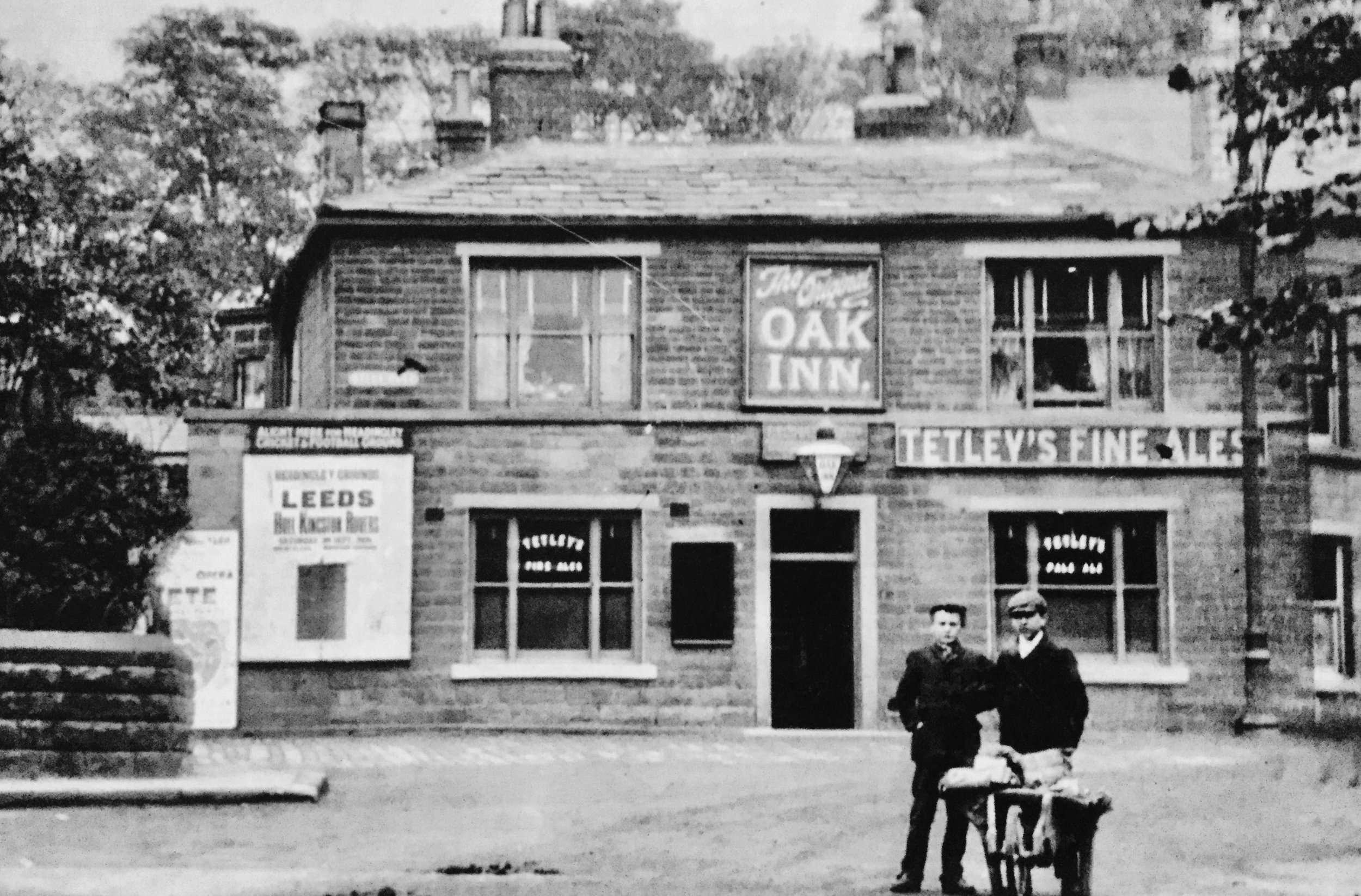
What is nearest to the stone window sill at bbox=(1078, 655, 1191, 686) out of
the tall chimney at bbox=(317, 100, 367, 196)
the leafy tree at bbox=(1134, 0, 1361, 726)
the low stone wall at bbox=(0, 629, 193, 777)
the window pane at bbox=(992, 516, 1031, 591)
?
the window pane at bbox=(992, 516, 1031, 591)

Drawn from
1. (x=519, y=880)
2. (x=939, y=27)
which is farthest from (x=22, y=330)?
(x=939, y=27)

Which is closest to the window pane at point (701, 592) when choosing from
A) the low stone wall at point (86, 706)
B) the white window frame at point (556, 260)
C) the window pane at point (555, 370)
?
the white window frame at point (556, 260)

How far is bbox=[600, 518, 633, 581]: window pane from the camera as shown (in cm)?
2075

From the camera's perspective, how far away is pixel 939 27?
31578mm


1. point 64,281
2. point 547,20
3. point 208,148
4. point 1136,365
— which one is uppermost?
point 547,20

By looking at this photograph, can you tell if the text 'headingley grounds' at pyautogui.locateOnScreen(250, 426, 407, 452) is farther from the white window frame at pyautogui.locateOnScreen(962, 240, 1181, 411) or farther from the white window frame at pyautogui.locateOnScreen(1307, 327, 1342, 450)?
the white window frame at pyautogui.locateOnScreen(1307, 327, 1342, 450)

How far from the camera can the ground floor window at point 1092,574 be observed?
816 inches

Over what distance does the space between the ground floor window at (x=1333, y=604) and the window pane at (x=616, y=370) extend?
27.0ft

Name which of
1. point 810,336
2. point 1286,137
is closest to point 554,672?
point 810,336

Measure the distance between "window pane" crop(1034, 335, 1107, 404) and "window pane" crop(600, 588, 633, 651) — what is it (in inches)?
199

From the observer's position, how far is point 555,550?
68.0 ft

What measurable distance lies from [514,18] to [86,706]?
43.8 feet

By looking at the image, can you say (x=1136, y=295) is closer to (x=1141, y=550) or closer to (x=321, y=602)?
(x=1141, y=550)

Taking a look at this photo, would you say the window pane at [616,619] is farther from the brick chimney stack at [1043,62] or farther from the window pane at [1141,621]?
the brick chimney stack at [1043,62]
